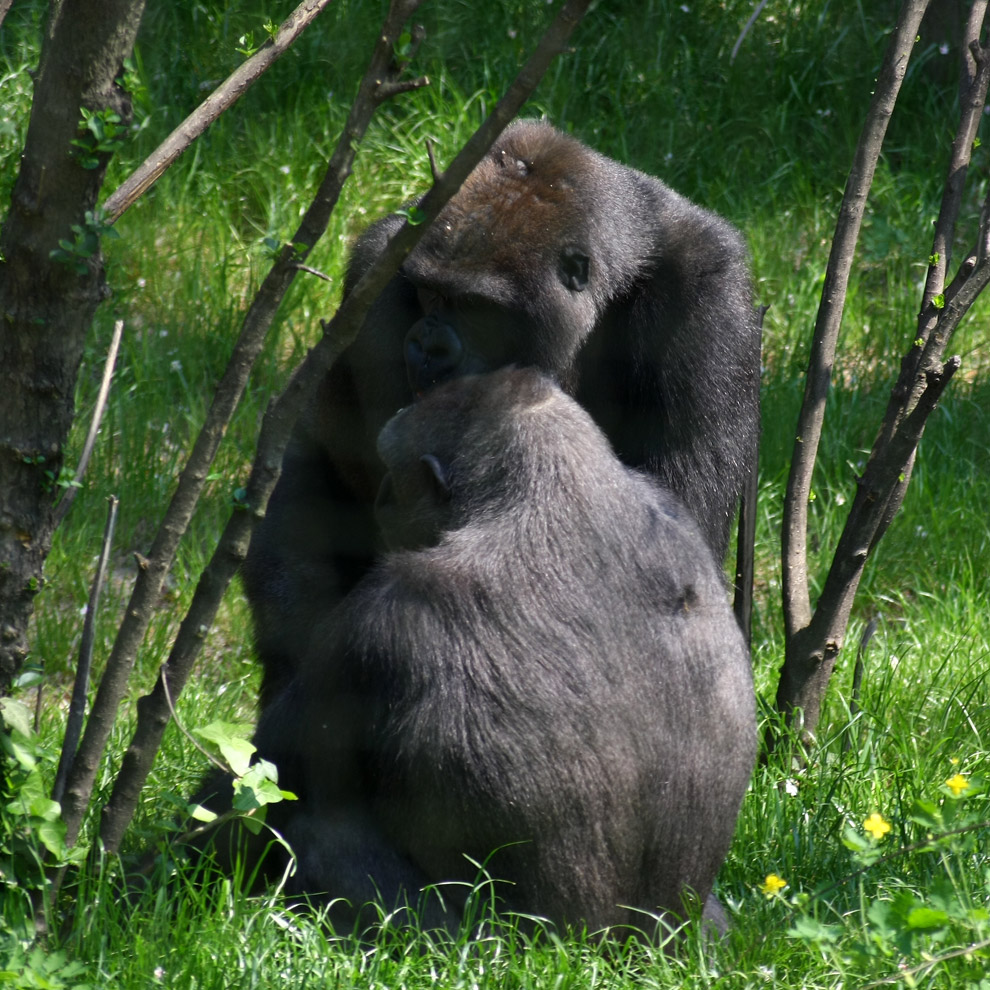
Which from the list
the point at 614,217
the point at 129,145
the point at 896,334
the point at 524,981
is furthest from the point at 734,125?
the point at 524,981

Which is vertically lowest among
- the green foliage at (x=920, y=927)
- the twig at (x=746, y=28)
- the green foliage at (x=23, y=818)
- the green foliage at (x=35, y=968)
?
the green foliage at (x=35, y=968)

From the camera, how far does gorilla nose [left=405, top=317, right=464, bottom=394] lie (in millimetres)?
3355

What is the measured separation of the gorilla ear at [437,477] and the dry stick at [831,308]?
1.54 meters

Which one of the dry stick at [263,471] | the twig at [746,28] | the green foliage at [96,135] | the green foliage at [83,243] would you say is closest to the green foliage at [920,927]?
the dry stick at [263,471]

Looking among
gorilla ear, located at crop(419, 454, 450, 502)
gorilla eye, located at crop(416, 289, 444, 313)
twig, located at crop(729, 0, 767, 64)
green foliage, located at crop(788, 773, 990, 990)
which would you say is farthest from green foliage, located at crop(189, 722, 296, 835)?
twig, located at crop(729, 0, 767, 64)

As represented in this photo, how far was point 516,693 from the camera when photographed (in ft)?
9.19

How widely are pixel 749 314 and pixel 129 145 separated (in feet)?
13.0

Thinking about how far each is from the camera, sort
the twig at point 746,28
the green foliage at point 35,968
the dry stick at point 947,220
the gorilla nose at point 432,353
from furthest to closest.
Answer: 1. the twig at point 746,28
2. the dry stick at point 947,220
3. the gorilla nose at point 432,353
4. the green foliage at point 35,968

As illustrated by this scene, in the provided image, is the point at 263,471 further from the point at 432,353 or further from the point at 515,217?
the point at 515,217

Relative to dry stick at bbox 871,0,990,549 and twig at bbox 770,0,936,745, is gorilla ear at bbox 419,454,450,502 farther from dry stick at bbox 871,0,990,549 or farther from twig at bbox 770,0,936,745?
dry stick at bbox 871,0,990,549

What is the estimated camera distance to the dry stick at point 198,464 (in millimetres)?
2461

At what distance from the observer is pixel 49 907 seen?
268 centimetres

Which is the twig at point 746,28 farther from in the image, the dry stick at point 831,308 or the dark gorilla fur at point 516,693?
the dark gorilla fur at point 516,693

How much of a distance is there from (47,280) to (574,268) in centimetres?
134
